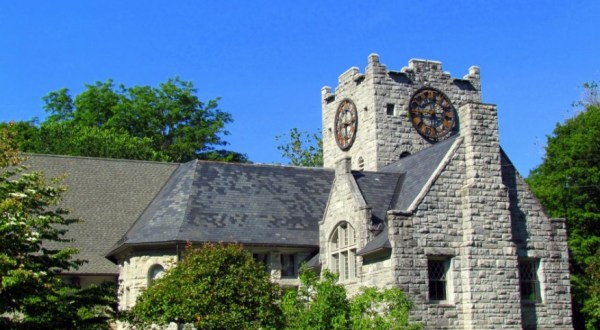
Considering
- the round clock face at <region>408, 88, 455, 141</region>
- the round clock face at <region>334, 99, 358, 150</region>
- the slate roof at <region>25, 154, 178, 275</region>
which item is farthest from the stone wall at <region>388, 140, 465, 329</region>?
the round clock face at <region>334, 99, 358, 150</region>

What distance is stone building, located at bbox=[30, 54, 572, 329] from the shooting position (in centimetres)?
Result: 2700

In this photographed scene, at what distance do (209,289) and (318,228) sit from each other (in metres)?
10.00

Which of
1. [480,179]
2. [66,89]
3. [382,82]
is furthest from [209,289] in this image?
[66,89]

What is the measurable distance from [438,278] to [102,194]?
58.2ft

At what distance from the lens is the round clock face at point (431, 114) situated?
40.6 m

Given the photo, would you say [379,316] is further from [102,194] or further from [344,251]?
[102,194]

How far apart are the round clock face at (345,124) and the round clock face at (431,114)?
2852 mm

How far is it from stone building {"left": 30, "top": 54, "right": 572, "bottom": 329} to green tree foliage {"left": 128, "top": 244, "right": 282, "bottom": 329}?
2314mm

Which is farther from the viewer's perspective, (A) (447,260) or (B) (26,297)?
(A) (447,260)

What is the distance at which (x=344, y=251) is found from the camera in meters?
29.9

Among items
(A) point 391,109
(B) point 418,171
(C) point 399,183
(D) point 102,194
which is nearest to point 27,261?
(B) point 418,171

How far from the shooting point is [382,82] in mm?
40281

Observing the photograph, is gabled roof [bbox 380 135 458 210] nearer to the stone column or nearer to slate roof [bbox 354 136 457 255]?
slate roof [bbox 354 136 457 255]

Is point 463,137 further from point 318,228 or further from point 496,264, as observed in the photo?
point 318,228
